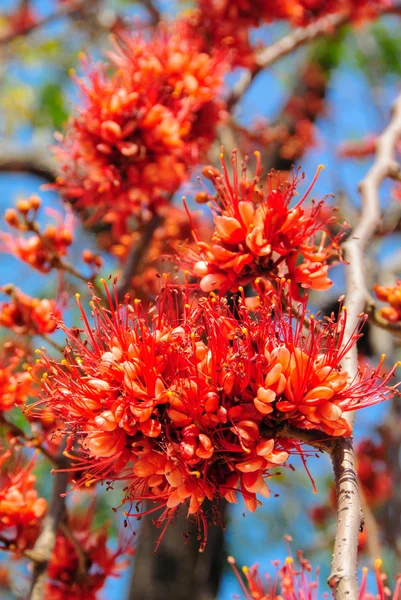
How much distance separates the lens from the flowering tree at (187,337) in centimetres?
137

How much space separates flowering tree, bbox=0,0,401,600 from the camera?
4.50 ft

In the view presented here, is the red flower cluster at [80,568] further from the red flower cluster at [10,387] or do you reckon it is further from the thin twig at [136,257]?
the thin twig at [136,257]

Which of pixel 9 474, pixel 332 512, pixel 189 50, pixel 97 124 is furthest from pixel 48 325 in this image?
pixel 332 512

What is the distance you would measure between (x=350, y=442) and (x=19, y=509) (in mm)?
1048

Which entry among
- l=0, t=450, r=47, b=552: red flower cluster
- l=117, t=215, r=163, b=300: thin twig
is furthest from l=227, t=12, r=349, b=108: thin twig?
l=0, t=450, r=47, b=552: red flower cluster

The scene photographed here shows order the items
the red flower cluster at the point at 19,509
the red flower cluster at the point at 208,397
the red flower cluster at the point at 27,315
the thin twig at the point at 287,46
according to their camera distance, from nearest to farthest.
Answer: the red flower cluster at the point at 208,397
the red flower cluster at the point at 19,509
the red flower cluster at the point at 27,315
the thin twig at the point at 287,46

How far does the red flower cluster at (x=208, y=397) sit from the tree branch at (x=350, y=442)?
6 cm

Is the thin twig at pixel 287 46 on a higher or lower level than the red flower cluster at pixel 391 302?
higher

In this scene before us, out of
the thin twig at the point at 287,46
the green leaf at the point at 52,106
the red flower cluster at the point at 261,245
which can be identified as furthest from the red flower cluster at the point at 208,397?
the green leaf at the point at 52,106

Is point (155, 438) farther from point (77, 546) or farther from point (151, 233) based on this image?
point (151, 233)

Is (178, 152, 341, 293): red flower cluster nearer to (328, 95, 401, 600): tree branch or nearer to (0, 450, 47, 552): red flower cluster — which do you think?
(328, 95, 401, 600): tree branch

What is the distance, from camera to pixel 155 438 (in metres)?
1.39

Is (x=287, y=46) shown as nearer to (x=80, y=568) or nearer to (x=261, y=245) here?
(x=261, y=245)

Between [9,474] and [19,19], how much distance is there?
456 cm
